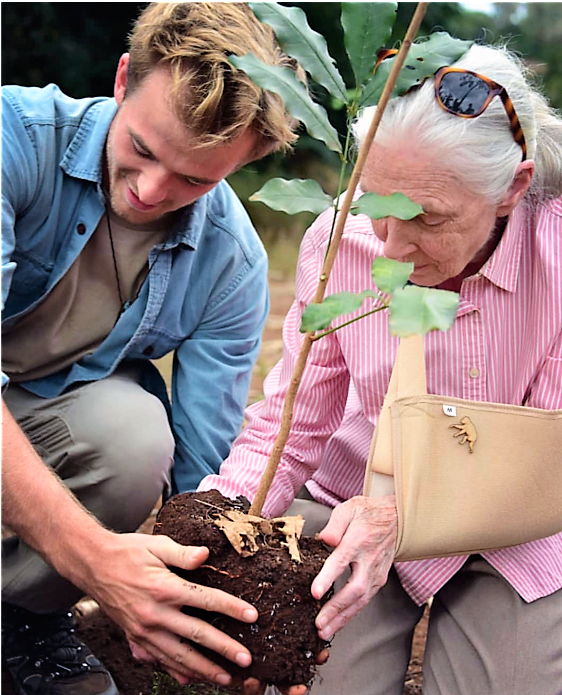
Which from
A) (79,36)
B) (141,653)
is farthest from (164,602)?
(79,36)

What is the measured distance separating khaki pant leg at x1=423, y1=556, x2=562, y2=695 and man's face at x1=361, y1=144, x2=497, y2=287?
2.15 ft

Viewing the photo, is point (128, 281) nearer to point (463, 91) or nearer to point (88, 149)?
point (88, 149)

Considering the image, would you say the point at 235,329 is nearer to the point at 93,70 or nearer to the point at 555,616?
the point at 555,616

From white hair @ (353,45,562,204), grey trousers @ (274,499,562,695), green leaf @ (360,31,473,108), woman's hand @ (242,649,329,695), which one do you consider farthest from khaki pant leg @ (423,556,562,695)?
green leaf @ (360,31,473,108)

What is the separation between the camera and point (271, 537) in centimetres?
162

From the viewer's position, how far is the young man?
2.03 metres

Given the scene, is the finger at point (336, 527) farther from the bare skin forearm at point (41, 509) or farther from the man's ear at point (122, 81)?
the man's ear at point (122, 81)

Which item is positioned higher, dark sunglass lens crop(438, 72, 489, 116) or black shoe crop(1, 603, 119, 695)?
dark sunglass lens crop(438, 72, 489, 116)

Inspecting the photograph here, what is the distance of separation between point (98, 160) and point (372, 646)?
1233 millimetres

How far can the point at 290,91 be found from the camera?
1.46 m

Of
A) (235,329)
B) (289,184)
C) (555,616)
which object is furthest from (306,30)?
(555,616)

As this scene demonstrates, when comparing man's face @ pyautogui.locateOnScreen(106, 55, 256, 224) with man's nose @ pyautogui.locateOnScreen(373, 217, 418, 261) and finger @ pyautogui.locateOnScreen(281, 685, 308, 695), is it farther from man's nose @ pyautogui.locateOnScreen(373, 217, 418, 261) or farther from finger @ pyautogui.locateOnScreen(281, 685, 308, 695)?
finger @ pyautogui.locateOnScreen(281, 685, 308, 695)

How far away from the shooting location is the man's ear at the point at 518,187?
1.80 meters

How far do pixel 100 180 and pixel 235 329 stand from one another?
0.52 metres
